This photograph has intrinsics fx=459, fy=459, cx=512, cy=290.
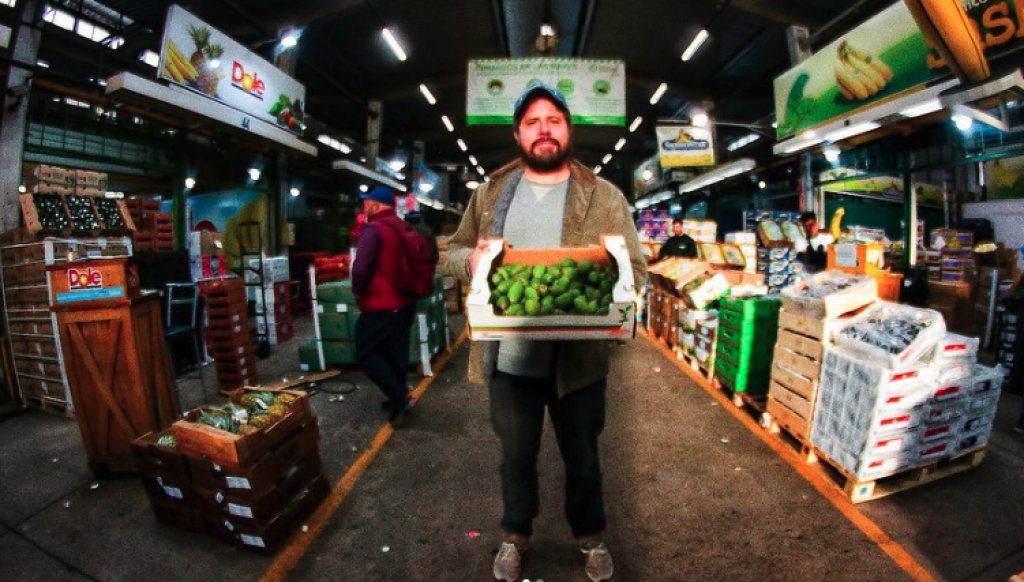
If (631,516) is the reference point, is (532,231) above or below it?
above

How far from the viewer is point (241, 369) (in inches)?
218

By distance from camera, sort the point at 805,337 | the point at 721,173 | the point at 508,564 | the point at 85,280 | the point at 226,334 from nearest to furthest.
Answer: the point at 508,564
the point at 85,280
the point at 805,337
the point at 226,334
the point at 721,173

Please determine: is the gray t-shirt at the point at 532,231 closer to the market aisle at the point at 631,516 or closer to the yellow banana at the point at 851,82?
the market aisle at the point at 631,516

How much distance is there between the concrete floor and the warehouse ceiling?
6521mm

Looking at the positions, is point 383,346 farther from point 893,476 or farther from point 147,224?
point 147,224

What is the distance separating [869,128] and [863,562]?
7.91 m

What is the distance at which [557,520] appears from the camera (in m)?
2.75

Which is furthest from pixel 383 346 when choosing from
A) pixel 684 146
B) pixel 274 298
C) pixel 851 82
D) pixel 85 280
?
pixel 684 146

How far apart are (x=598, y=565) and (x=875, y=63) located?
346 inches

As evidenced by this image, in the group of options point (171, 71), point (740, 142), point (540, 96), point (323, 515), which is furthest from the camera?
point (740, 142)

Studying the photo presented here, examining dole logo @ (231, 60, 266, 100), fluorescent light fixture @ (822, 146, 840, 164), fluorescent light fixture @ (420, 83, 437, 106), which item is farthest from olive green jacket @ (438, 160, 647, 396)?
fluorescent light fixture @ (420, 83, 437, 106)

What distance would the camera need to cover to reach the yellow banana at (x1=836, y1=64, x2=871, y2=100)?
24.9 feet

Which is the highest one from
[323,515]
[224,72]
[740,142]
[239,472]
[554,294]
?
[740,142]

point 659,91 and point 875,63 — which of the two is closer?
point 875,63
